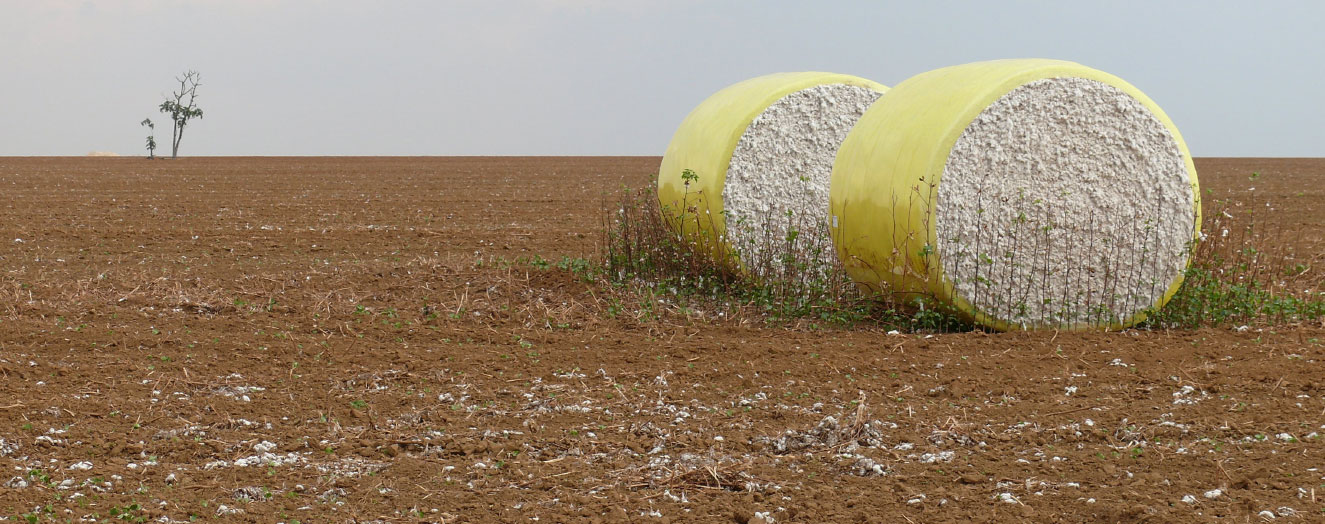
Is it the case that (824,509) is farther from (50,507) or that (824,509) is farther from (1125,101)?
(1125,101)

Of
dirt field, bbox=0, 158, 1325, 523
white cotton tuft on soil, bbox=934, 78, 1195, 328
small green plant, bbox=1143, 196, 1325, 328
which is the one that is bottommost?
dirt field, bbox=0, 158, 1325, 523

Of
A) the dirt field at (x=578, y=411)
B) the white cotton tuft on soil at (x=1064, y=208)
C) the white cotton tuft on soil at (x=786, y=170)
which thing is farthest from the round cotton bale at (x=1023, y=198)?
→ the white cotton tuft on soil at (x=786, y=170)

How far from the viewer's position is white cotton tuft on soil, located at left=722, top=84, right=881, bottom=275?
28.7ft

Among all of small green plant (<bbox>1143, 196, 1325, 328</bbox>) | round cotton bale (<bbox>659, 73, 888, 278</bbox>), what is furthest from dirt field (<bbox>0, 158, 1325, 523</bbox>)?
round cotton bale (<bbox>659, 73, 888, 278</bbox>)

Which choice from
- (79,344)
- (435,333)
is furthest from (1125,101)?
(79,344)

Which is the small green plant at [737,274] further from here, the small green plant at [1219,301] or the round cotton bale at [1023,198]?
the small green plant at [1219,301]

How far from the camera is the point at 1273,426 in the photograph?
511cm

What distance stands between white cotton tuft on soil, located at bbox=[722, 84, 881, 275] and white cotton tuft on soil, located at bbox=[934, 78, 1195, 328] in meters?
1.52

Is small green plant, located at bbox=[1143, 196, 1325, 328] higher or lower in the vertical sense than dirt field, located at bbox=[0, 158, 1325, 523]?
higher

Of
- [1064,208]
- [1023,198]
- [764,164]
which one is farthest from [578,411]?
[764,164]

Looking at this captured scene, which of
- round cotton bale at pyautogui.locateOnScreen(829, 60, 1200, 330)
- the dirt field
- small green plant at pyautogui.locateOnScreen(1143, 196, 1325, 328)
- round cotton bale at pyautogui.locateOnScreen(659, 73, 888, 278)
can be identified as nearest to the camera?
the dirt field

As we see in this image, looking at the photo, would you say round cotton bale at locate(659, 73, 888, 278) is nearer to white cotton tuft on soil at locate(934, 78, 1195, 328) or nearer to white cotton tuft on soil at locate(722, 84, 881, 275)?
white cotton tuft on soil at locate(722, 84, 881, 275)

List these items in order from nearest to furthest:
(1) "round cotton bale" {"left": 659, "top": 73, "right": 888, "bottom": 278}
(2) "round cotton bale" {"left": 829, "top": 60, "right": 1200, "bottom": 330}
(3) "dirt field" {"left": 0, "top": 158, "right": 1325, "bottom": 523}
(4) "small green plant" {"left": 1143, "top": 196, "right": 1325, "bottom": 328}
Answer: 1. (3) "dirt field" {"left": 0, "top": 158, "right": 1325, "bottom": 523}
2. (2) "round cotton bale" {"left": 829, "top": 60, "right": 1200, "bottom": 330}
3. (4) "small green plant" {"left": 1143, "top": 196, "right": 1325, "bottom": 328}
4. (1) "round cotton bale" {"left": 659, "top": 73, "right": 888, "bottom": 278}

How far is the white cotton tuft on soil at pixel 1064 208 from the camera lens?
7066 millimetres
